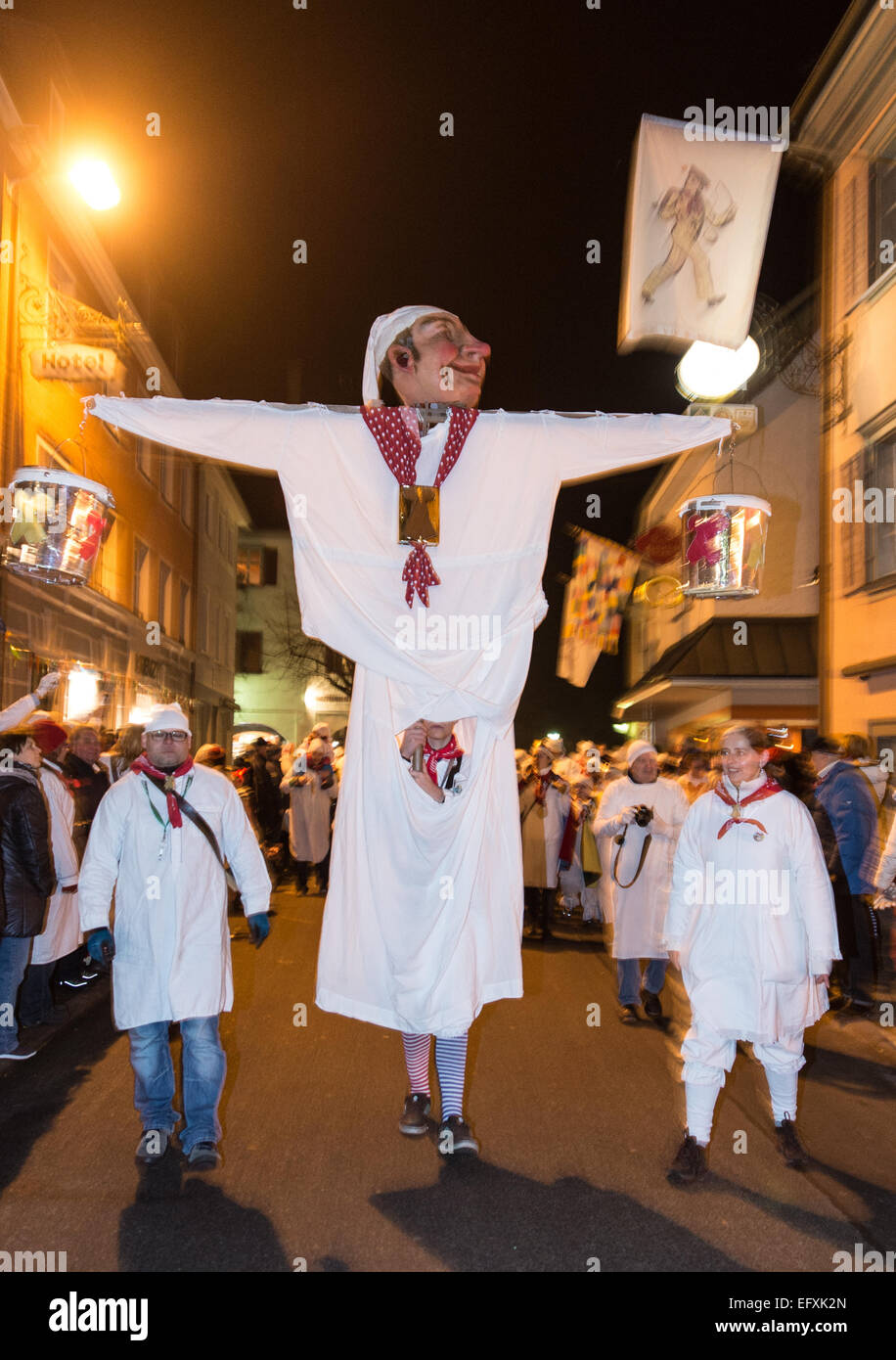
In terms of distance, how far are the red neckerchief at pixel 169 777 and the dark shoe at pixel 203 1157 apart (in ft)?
4.97

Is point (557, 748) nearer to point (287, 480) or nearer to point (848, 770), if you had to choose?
point (848, 770)

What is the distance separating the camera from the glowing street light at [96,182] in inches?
467

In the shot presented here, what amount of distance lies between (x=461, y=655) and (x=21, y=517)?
194cm

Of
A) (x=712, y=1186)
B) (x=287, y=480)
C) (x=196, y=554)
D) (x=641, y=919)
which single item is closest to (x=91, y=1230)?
(x=712, y=1186)

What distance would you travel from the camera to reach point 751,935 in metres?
5.09

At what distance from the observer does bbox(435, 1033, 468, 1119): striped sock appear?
16.7ft

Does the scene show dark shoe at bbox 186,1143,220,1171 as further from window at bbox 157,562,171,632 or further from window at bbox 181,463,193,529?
window at bbox 181,463,193,529

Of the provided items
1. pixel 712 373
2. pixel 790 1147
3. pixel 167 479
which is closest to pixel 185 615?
pixel 167 479

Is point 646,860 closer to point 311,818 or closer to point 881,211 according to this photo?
point 311,818

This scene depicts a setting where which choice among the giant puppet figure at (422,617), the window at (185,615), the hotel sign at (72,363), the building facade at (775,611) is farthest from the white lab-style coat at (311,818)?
the window at (185,615)

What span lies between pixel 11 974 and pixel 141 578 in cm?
1897

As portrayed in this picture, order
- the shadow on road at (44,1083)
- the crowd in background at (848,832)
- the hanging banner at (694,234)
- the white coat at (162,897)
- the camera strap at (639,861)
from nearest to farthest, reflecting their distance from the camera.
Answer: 1. the white coat at (162,897)
2. the shadow on road at (44,1083)
3. the hanging banner at (694,234)
4. the camera strap at (639,861)
5. the crowd in background at (848,832)

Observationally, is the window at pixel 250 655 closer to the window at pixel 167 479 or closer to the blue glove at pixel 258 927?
the window at pixel 167 479

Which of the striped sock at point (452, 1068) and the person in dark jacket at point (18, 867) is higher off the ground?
the person in dark jacket at point (18, 867)
